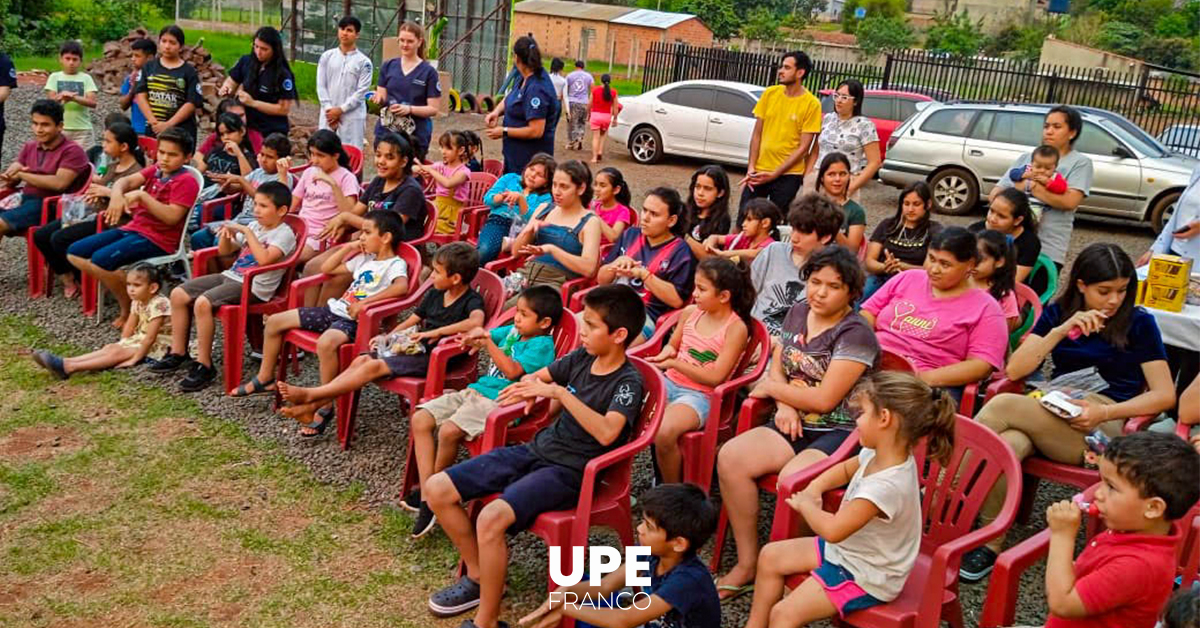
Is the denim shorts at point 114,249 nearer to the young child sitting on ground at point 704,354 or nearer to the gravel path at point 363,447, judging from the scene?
the gravel path at point 363,447

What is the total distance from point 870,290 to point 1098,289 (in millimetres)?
1600

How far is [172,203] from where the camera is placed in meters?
6.29

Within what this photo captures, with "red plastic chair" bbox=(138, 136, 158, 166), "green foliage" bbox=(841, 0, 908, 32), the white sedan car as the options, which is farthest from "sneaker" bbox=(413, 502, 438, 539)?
"green foliage" bbox=(841, 0, 908, 32)

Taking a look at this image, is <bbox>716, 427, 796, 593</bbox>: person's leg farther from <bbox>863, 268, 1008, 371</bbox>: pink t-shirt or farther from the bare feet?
the bare feet

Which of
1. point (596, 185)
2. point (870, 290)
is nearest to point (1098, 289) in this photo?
point (870, 290)

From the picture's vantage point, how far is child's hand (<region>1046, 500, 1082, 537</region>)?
9.00ft

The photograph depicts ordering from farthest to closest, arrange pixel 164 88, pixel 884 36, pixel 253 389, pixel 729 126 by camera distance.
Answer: pixel 884 36 < pixel 729 126 < pixel 164 88 < pixel 253 389

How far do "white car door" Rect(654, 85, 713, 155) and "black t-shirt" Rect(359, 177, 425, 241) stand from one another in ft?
29.8

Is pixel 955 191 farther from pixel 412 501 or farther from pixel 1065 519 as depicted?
pixel 1065 519

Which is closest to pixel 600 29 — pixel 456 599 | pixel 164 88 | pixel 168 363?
pixel 164 88

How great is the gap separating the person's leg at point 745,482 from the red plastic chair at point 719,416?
29 centimetres

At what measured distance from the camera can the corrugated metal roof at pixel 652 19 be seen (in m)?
41.9

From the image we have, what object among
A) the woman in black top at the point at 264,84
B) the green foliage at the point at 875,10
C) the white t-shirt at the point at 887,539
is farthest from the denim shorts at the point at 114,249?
the green foliage at the point at 875,10

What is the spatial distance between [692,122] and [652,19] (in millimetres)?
29464
